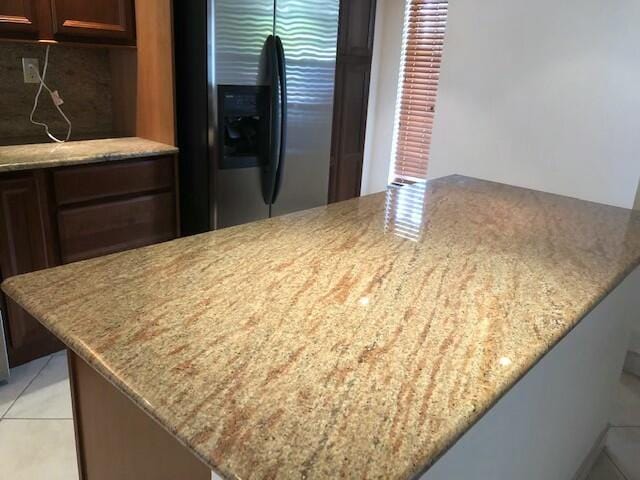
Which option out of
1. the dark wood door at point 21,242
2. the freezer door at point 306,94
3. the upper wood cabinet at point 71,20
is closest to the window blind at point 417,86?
the freezer door at point 306,94

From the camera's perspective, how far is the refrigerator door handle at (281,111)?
273 centimetres

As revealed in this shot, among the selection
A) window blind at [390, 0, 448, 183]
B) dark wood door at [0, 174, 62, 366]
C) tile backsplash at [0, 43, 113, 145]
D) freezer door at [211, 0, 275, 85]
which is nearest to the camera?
dark wood door at [0, 174, 62, 366]

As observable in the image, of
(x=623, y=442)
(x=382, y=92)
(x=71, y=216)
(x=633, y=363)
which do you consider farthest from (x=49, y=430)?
(x=382, y=92)

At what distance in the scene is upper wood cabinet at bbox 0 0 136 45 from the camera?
2229 mm

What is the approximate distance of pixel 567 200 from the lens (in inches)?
79.9

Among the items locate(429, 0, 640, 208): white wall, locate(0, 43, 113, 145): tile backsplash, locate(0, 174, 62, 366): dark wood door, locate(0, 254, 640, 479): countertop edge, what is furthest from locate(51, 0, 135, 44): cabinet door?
locate(429, 0, 640, 208): white wall

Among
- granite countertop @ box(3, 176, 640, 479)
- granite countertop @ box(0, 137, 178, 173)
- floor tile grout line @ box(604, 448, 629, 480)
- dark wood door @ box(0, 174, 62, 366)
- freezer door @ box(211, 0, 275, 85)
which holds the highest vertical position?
freezer door @ box(211, 0, 275, 85)

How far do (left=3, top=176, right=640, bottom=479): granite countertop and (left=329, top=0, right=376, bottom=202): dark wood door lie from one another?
7.33 feet

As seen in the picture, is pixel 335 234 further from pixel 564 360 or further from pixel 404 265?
pixel 564 360

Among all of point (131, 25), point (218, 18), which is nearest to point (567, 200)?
point (218, 18)

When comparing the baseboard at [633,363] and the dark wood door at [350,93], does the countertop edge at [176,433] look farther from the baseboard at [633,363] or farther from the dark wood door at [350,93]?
the dark wood door at [350,93]

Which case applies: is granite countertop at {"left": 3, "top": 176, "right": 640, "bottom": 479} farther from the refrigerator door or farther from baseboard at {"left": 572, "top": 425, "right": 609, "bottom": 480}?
the refrigerator door

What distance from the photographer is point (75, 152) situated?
7.84ft

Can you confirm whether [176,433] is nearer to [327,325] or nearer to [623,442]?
[327,325]
